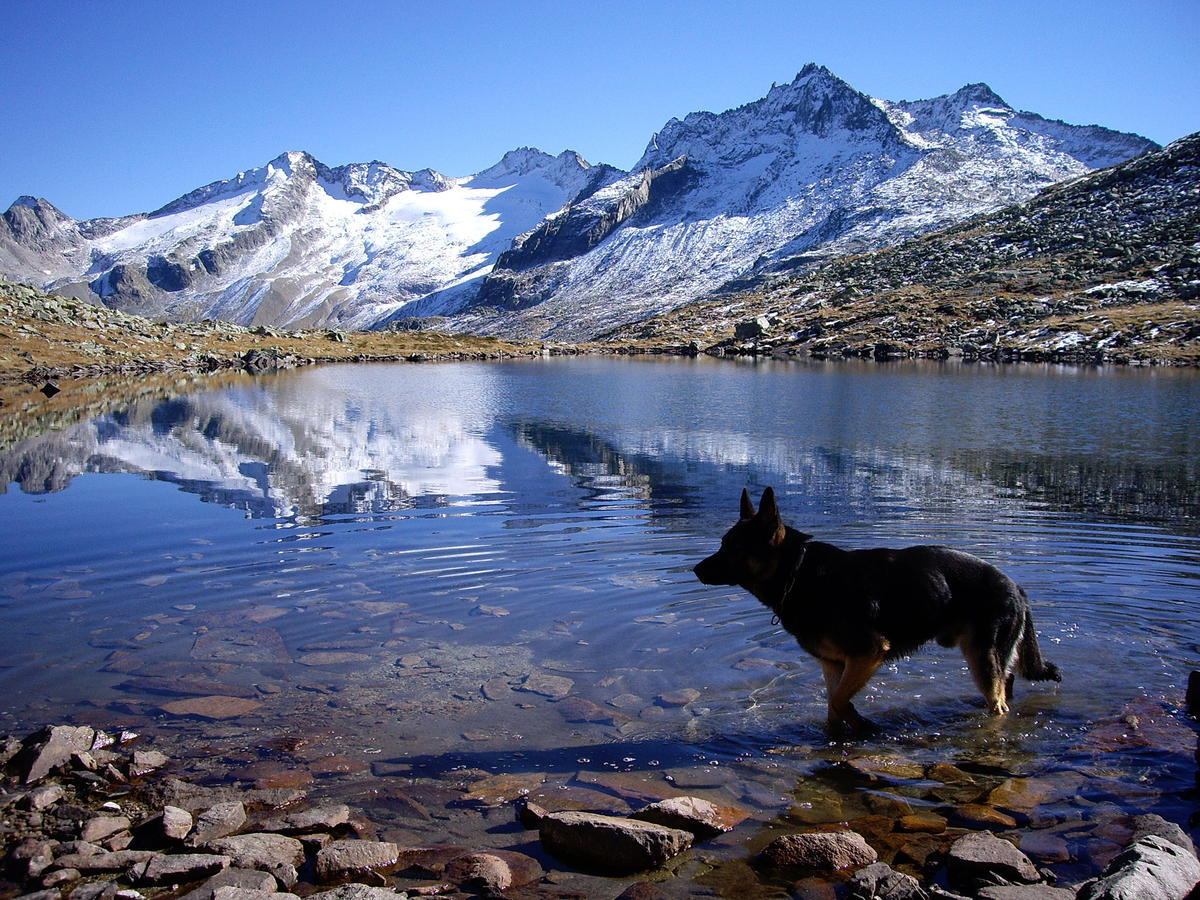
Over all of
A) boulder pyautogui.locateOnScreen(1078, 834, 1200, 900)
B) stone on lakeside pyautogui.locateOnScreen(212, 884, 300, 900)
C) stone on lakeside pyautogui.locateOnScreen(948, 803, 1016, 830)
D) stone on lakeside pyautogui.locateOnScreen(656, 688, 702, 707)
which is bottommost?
stone on lakeside pyautogui.locateOnScreen(656, 688, 702, 707)

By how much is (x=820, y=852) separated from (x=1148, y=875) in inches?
81.9

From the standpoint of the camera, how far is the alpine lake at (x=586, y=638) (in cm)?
739

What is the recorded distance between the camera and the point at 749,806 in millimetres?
7199

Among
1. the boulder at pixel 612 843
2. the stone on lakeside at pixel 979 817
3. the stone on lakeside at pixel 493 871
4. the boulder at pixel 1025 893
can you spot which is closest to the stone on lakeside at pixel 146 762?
the stone on lakeside at pixel 493 871

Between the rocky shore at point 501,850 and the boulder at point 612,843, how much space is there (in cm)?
1

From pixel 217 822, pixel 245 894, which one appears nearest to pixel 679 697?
pixel 217 822

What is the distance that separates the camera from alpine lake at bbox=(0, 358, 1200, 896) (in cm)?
739

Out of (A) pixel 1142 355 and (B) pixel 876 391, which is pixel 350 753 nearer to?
(B) pixel 876 391

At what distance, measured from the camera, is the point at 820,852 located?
20.2 ft

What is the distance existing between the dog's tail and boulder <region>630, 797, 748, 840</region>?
397 centimetres

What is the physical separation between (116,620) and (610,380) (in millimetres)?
59966

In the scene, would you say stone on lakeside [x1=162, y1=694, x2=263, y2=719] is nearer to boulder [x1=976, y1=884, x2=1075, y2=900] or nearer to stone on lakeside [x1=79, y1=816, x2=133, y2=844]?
stone on lakeside [x1=79, y1=816, x2=133, y2=844]

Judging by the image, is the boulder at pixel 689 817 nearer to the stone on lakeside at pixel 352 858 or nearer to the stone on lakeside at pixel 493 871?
the stone on lakeside at pixel 493 871

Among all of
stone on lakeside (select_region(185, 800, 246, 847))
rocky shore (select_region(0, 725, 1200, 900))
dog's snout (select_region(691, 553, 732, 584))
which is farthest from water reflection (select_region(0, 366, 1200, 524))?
stone on lakeside (select_region(185, 800, 246, 847))
